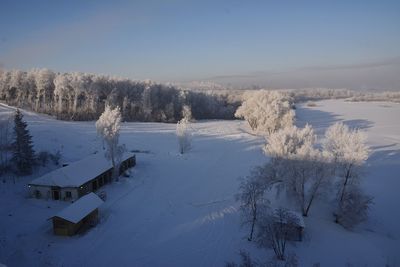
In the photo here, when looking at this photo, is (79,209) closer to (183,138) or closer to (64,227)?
(64,227)

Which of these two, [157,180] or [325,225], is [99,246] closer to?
[157,180]

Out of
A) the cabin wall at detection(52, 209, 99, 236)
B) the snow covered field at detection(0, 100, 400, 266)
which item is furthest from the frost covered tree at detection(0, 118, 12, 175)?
the cabin wall at detection(52, 209, 99, 236)

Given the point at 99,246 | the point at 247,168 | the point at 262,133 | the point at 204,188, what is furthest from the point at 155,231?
the point at 262,133

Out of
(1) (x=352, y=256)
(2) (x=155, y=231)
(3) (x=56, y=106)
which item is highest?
(3) (x=56, y=106)

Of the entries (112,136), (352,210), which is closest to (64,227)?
(112,136)

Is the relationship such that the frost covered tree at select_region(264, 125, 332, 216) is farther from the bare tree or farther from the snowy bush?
the snowy bush

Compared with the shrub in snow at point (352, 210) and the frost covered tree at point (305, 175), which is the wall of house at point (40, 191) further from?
the shrub in snow at point (352, 210)
